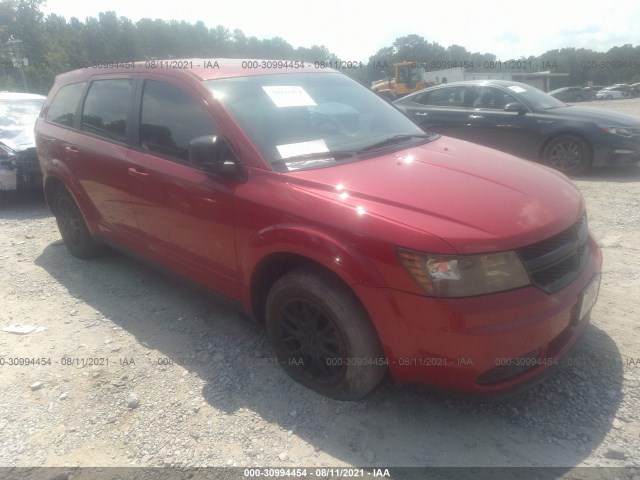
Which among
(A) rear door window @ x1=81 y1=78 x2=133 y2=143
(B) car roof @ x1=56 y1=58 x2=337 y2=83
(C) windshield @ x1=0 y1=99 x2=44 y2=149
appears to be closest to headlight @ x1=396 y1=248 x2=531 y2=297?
(B) car roof @ x1=56 y1=58 x2=337 y2=83

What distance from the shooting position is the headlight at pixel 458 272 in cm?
203

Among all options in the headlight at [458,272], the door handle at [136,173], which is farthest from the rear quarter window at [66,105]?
the headlight at [458,272]

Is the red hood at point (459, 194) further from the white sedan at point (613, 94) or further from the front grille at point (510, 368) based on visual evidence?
the white sedan at point (613, 94)

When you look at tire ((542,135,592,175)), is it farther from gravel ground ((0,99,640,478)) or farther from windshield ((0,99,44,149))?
windshield ((0,99,44,149))

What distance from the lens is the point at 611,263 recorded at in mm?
3996

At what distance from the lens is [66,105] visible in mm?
4383

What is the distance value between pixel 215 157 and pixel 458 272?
56.9 inches

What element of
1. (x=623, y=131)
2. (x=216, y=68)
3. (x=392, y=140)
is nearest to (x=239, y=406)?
(x=392, y=140)

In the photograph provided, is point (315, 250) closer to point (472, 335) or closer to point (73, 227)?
point (472, 335)

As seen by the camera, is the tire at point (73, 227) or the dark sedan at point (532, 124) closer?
the tire at point (73, 227)

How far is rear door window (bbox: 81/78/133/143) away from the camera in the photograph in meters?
3.59

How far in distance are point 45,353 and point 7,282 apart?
156cm

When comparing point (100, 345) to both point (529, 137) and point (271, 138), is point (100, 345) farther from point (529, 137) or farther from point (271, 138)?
point (529, 137)

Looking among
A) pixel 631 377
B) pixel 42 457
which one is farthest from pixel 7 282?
pixel 631 377
